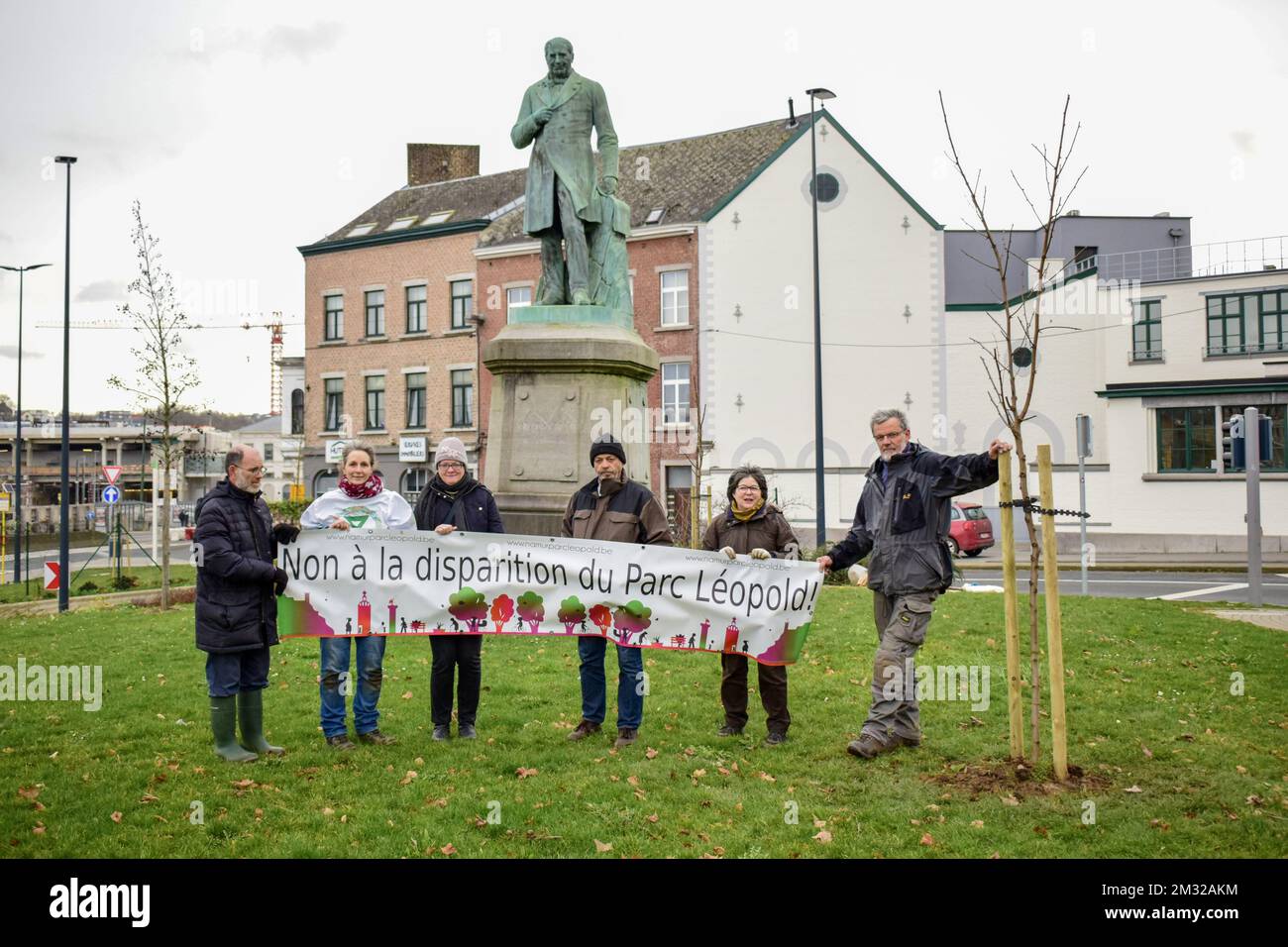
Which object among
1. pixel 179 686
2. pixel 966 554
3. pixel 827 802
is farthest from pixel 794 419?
pixel 827 802

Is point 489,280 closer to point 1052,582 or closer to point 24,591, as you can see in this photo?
point 24,591

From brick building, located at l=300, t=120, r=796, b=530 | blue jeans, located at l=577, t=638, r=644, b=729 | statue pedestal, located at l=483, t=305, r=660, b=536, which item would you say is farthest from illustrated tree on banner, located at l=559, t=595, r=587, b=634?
brick building, located at l=300, t=120, r=796, b=530

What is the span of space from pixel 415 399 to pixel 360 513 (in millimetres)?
36619

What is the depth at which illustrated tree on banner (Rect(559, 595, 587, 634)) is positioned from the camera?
759cm

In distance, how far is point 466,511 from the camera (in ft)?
25.4

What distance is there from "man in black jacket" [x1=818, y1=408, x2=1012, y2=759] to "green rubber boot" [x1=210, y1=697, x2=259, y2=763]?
404 cm

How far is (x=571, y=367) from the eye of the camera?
11.5 metres

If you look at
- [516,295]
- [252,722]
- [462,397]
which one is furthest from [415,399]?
[252,722]

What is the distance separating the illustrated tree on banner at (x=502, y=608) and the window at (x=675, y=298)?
98.1 feet

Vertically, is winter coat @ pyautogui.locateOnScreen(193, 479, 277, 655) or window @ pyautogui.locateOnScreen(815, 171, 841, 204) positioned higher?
window @ pyautogui.locateOnScreen(815, 171, 841, 204)

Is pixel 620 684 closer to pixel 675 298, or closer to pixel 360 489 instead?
pixel 360 489

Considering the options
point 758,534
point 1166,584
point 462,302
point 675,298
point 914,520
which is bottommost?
point 1166,584

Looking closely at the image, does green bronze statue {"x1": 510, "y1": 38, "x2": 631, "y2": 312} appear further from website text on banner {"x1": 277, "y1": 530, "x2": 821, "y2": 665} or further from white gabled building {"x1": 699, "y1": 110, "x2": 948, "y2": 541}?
white gabled building {"x1": 699, "y1": 110, "x2": 948, "y2": 541}

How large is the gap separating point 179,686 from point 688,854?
247 inches
